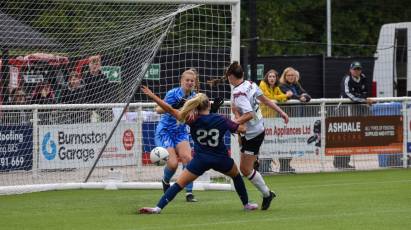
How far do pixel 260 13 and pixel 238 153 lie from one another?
29373 mm

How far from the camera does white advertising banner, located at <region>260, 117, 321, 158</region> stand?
21016 millimetres

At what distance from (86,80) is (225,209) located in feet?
15.6

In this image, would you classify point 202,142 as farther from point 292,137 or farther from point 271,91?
point 292,137

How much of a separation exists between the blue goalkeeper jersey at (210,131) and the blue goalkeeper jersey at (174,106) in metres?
1.75

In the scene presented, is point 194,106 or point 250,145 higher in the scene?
point 194,106

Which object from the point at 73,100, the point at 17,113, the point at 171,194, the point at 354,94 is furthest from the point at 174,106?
the point at 354,94

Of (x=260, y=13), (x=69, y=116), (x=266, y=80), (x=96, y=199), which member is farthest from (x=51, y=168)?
(x=260, y=13)

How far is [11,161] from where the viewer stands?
18422mm

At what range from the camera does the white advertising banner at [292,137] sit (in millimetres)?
21016

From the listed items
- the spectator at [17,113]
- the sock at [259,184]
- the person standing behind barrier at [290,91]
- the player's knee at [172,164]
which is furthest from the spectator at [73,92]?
the sock at [259,184]

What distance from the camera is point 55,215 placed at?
13781 millimetres

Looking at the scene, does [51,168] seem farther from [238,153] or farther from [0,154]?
[238,153]

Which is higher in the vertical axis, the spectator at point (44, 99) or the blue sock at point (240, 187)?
the spectator at point (44, 99)

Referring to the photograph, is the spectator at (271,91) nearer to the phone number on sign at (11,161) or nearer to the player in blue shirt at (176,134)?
the phone number on sign at (11,161)
